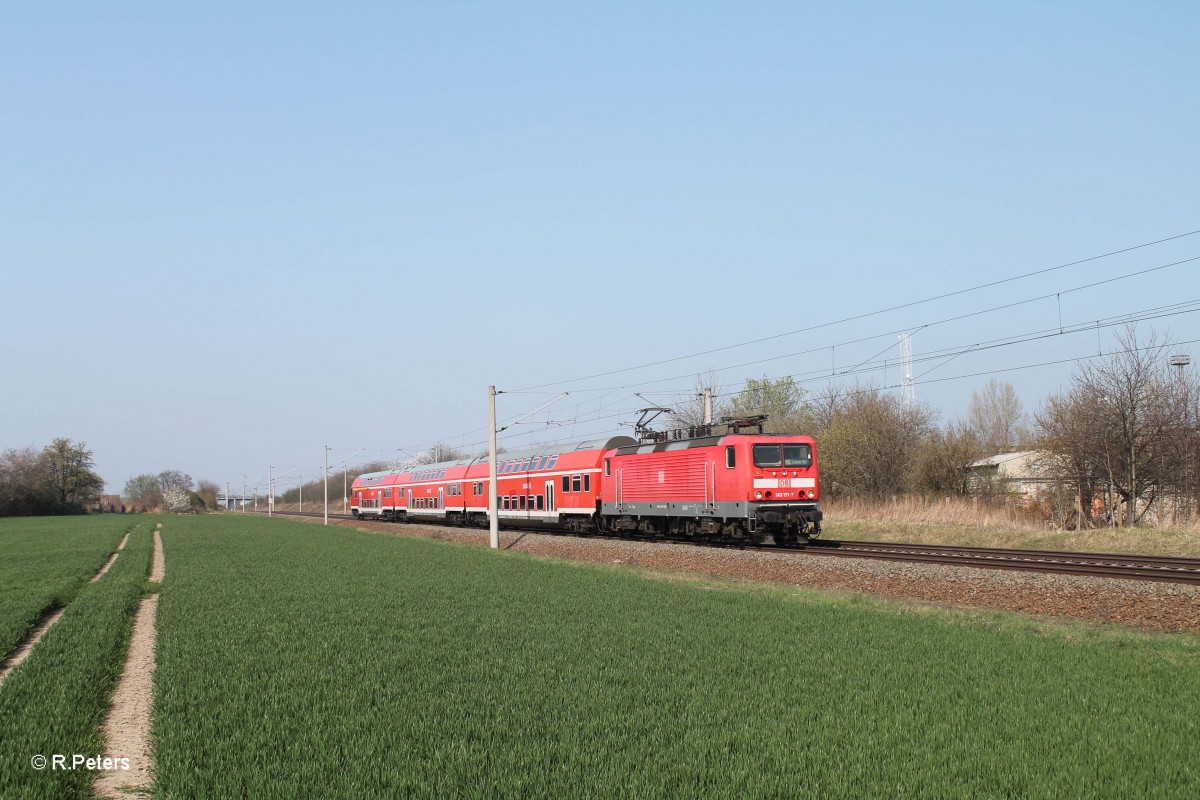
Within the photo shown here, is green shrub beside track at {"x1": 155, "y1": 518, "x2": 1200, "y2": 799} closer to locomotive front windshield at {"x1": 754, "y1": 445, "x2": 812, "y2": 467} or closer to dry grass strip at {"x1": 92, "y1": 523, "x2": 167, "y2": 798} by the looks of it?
dry grass strip at {"x1": 92, "y1": 523, "x2": 167, "y2": 798}

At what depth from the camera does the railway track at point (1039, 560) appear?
59.1ft

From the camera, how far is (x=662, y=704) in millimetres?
8859

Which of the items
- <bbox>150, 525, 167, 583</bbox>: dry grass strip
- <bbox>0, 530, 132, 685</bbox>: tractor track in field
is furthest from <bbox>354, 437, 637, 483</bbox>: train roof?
<bbox>0, 530, 132, 685</bbox>: tractor track in field

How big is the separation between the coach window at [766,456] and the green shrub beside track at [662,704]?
10891mm

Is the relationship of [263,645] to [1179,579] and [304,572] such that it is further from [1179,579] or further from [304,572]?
[1179,579]

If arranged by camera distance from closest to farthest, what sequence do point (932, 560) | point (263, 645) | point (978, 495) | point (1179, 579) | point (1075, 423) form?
1. point (263, 645)
2. point (1179, 579)
3. point (932, 560)
4. point (1075, 423)
5. point (978, 495)

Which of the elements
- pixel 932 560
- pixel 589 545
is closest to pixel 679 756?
pixel 932 560

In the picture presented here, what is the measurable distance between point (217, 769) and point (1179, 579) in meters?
17.5

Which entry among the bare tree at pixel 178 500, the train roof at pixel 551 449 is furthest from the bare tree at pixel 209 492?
the train roof at pixel 551 449

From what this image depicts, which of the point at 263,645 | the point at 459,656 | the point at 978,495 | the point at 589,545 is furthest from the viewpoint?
the point at 978,495

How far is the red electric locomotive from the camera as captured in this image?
27312 mm

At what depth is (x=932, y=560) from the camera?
2200cm

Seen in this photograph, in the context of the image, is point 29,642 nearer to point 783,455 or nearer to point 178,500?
point 783,455

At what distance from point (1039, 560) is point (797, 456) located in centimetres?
794
